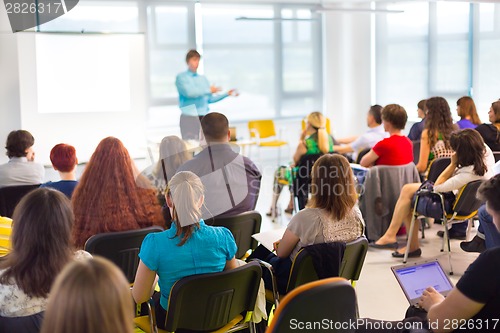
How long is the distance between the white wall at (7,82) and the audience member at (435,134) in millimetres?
4973

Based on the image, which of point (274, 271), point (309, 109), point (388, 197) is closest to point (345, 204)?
point (274, 271)

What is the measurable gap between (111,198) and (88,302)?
2.42m

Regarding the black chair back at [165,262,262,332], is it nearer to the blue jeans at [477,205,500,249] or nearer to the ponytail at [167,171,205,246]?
the ponytail at [167,171,205,246]

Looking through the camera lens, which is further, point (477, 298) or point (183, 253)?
point (183, 253)

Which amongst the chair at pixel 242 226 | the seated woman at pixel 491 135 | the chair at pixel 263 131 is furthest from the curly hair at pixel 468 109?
the chair at pixel 263 131

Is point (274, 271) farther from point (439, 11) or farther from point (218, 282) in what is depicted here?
point (439, 11)

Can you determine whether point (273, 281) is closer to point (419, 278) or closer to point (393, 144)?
point (419, 278)

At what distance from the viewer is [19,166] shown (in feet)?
16.9

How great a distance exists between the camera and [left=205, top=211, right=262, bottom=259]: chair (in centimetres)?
392

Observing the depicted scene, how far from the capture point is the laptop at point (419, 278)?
2938mm

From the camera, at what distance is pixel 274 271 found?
11.7ft

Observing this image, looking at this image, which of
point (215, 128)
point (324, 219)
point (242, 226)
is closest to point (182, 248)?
point (324, 219)

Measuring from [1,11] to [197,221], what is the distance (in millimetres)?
5976

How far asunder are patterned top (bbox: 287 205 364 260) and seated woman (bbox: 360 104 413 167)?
2266 mm
